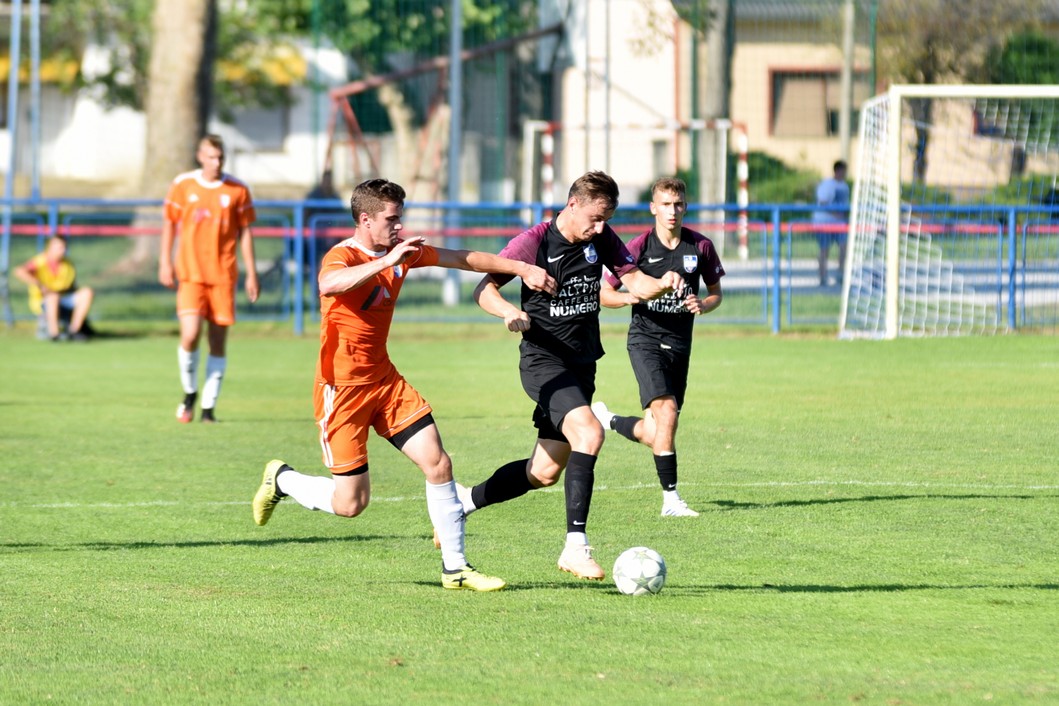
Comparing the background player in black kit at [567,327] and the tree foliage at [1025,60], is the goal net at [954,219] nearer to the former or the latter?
the tree foliage at [1025,60]

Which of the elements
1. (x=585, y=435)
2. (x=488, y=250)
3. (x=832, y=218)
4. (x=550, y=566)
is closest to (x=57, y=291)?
(x=488, y=250)

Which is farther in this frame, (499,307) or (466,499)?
(466,499)

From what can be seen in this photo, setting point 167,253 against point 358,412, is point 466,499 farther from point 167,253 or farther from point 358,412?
point 167,253

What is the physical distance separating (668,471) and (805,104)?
74.3ft

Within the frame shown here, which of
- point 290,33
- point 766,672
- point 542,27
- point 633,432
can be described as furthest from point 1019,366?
point 290,33

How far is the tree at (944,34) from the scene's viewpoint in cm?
2558

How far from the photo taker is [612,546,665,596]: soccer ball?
6340 mm

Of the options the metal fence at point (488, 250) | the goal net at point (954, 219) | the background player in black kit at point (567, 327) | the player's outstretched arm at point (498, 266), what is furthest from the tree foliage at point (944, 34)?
the player's outstretched arm at point (498, 266)

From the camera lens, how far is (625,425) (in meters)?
9.36

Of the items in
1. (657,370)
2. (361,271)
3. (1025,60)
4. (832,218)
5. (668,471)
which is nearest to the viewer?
(361,271)

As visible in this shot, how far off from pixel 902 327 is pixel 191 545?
13.0 metres

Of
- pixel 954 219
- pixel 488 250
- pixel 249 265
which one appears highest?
pixel 954 219

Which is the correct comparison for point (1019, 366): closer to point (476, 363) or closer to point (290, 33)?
point (476, 363)

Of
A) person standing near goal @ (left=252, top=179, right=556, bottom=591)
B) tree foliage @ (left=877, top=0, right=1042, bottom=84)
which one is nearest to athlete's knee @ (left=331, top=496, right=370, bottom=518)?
person standing near goal @ (left=252, top=179, right=556, bottom=591)
